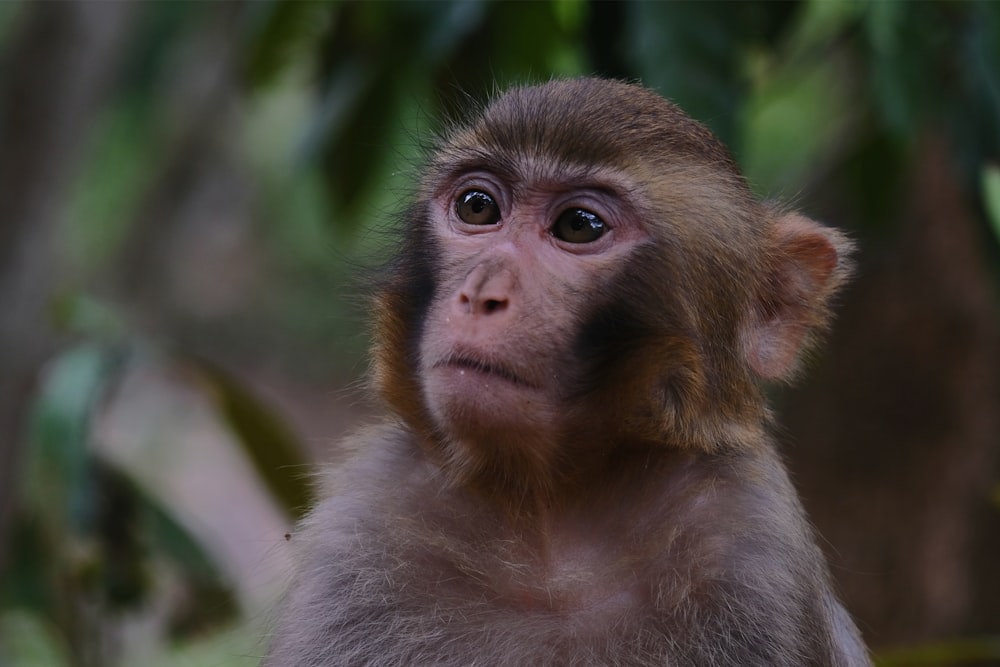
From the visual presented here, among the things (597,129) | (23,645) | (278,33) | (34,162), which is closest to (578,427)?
(597,129)

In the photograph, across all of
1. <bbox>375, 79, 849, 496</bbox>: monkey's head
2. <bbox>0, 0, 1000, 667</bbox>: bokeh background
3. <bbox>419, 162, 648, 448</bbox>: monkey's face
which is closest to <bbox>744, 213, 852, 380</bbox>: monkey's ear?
<bbox>375, 79, 849, 496</bbox>: monkey's head

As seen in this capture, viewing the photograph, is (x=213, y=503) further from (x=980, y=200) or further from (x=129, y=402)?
(x=980, y=200)

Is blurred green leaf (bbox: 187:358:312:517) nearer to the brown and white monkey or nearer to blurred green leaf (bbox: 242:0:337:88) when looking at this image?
blurred green leaf (bbox: 242:0:337:88)

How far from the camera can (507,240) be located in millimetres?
3248

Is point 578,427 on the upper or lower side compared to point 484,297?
lower

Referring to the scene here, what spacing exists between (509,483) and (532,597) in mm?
273

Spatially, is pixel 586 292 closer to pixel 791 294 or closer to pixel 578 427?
pixel 578 427

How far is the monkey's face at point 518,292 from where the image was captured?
10.0 feet

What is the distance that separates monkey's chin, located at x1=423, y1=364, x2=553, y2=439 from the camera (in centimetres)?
307

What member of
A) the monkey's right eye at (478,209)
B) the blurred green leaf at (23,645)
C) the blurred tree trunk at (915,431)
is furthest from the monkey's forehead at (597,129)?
the blurred green leaf at (23,645)

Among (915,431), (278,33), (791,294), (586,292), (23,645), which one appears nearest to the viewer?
(586,292)

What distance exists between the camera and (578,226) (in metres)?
3.29

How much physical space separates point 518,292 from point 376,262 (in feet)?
3.22

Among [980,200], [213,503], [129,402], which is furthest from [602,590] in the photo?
[213,503]
